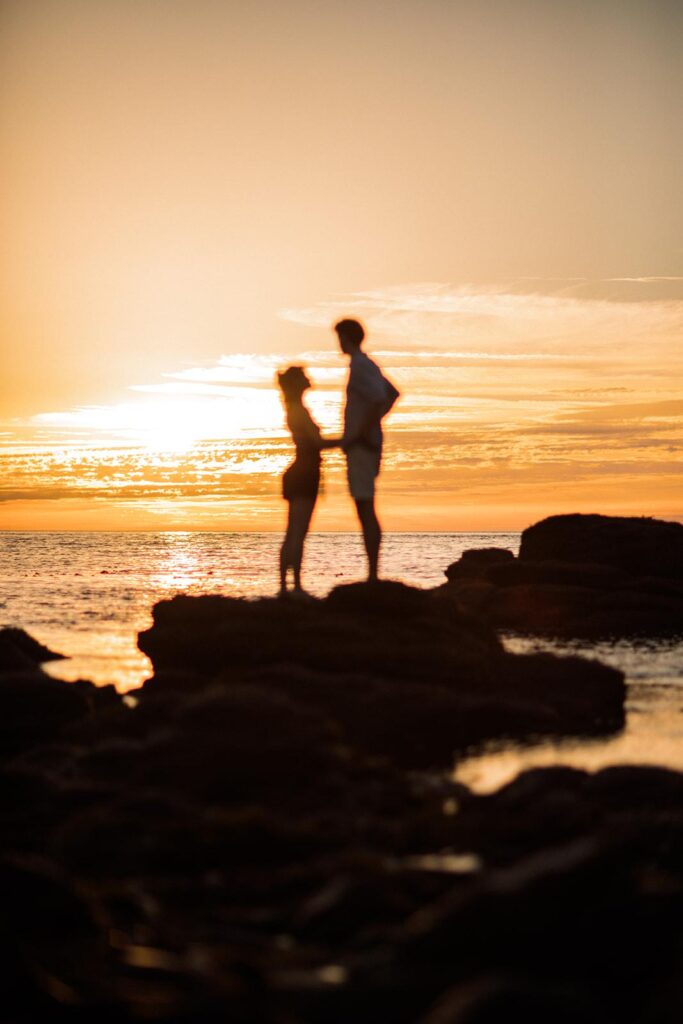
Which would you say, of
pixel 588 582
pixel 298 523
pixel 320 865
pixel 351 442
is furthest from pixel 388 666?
pixel 588 582

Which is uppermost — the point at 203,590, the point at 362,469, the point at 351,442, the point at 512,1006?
the point at 351,442

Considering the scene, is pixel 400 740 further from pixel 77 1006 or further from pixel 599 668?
pixel 77 1006

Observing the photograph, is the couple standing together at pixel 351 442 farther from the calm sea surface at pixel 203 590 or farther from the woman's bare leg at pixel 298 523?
the calm sea surface at pixel 203 590

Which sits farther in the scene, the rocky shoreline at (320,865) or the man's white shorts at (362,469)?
the man's white shorts at (362,469)

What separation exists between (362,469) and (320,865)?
265 inches

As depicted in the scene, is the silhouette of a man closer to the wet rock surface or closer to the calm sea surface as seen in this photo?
the wet rock surface

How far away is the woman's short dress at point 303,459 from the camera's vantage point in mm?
12570

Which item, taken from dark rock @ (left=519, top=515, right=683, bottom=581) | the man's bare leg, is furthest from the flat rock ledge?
dark rock @ (left=519, top=515, right=683, bottom=581)

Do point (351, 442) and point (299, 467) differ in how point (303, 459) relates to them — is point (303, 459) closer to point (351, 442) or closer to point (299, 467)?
point (299, 467)

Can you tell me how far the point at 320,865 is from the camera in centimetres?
594

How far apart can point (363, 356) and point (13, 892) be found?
25.0 ft

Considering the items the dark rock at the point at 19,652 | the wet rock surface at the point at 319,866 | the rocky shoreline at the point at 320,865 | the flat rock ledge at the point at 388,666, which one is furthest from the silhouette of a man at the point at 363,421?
the dark rock at the point at 19,652

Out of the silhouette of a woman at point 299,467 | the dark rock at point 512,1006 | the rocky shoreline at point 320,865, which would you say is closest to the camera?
the dark rock at point 512,1006

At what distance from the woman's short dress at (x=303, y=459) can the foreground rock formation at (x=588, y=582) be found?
34.8 ft
